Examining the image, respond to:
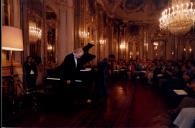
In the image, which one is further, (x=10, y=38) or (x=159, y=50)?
(x=159, y=50)

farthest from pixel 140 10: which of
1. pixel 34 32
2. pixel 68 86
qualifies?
pixel 68 86

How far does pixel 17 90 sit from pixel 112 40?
13.5 m

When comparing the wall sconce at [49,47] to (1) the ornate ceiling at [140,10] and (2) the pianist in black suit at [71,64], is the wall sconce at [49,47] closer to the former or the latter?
(2) the pianist in black suit at [71,64]

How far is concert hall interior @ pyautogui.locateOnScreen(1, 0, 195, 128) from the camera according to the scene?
562 cm

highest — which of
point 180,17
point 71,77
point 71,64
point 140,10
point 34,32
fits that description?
point 140,10

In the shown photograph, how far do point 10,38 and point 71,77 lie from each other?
2.85 m

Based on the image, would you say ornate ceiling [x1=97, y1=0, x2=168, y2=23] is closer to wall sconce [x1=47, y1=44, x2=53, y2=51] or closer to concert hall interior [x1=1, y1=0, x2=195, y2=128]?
concert hall interior [x1=1, y1=0, x2=195, y2=128]

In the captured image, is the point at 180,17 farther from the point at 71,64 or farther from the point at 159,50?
the point at 159,50

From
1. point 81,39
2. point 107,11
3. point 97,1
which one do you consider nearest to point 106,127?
point 81,39

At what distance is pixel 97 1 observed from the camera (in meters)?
15.0

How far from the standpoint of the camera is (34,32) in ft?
27.3

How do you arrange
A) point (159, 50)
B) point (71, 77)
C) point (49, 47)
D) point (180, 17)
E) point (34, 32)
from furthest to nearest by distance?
point (159, 50), point (49, 47), point (180, 17), point (34, 32), point (71, 77)

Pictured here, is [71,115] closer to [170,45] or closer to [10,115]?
[10,115]

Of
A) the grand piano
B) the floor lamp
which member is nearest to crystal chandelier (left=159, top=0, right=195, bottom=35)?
the grand piano
